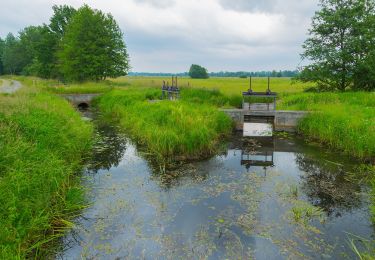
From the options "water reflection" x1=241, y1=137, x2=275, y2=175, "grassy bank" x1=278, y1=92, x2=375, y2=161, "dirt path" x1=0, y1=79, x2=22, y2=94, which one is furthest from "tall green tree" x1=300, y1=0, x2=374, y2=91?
"dirt path" x1=0, y1=79, x2=22, y2=94

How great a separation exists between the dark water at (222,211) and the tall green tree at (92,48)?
28.1 m

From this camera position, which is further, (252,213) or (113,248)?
(252,213)

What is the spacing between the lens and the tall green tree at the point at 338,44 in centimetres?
1961

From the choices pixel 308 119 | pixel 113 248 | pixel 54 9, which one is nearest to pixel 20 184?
pixel 113 248

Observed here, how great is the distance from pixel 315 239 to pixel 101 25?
37.6 m

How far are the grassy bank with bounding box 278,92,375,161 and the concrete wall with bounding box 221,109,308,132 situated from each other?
27.3 inches

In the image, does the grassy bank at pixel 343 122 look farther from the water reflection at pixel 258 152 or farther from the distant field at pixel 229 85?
the distant field at pixel 229 85

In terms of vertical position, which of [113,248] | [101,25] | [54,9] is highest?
[54,9]

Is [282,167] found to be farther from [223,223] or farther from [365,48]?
[365,48]

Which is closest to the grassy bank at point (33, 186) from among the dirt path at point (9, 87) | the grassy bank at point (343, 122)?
the grassy bank at point (343, 122)

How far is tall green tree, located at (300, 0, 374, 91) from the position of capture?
19.6 meters

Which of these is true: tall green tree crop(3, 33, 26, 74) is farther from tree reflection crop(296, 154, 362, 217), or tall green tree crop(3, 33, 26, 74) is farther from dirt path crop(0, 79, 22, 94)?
tree reflection crop(296, 154, 362, 217)

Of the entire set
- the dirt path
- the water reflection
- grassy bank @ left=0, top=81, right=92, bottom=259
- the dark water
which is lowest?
the dark water

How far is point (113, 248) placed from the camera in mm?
5910
